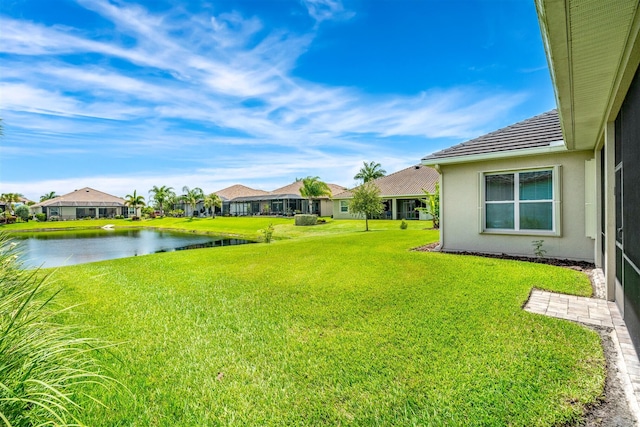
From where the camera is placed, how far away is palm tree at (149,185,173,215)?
57531mm

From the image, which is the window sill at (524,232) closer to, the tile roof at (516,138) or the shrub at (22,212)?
the tile roof at (516,138)

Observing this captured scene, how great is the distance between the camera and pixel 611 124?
191 inches

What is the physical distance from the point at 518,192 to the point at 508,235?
4.11 ft

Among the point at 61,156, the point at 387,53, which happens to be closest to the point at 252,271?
the point at 387,53

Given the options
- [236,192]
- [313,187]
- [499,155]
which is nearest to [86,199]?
[236,192]

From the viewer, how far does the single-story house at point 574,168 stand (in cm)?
277

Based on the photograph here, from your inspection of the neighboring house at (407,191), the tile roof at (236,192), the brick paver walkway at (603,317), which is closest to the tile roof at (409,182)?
the neighboring house at (407,191)

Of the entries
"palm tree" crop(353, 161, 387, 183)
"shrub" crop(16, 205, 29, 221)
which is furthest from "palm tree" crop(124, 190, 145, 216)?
"palm tree" crop(353, 161, 387, 183)

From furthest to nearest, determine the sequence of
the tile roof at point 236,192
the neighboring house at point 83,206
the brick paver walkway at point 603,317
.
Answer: the tile roof at point 236,192 < the neighboring house at point 83,206 < the brick paver walkway at point 603,317

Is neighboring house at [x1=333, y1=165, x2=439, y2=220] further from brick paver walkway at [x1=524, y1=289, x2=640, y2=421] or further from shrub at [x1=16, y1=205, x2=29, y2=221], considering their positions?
shrub at [x1=16, y1=205, x2=29, y2=221]

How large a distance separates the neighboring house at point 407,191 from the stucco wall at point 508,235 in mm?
18963

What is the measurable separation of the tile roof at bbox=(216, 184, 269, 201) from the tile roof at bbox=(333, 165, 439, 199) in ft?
97.9

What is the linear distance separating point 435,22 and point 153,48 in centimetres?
1098

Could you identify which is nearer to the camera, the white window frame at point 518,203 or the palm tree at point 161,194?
the white window frame at point 518,203
